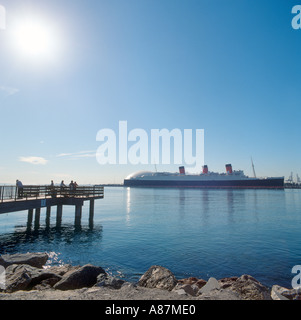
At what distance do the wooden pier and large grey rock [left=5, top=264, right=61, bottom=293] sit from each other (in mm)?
8952

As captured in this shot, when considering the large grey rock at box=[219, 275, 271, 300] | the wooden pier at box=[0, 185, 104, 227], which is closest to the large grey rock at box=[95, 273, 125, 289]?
the large grey rock at box=[219, 275, 271, 300]

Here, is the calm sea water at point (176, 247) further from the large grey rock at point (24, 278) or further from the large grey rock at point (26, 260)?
the large grey rock at point (24, 278)

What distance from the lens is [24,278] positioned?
8.02 m

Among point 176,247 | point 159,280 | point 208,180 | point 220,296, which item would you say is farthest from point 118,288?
point 208,180

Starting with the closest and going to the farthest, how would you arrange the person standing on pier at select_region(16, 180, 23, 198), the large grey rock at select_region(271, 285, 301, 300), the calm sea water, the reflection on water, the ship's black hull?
1. the large grey rock at select_region(271, 285, 301, 300)
2. the calm sea water
3. the reflection on water
4. the person standing on pier at select_region(16, 180, 23, 198)
5. the ship's black hull

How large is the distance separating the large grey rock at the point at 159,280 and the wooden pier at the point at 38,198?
12425 mm

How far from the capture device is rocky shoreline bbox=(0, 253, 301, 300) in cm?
624

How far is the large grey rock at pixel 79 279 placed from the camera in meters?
8.19

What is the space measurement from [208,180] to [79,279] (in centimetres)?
12691

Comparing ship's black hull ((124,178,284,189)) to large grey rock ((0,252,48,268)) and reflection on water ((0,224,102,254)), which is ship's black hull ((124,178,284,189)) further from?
large grey rock ((0,252,48,268))

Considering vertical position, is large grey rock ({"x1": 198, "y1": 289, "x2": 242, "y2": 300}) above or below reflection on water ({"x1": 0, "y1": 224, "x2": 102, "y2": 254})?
above

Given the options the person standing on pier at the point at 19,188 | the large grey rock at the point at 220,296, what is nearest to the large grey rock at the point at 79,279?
the large grey rock at the point at 220,296

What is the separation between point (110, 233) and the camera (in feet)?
66.0
